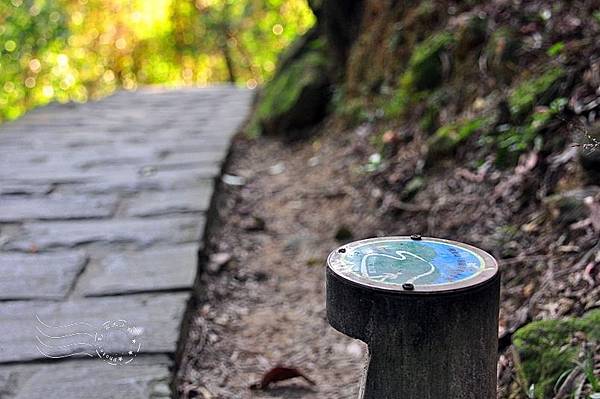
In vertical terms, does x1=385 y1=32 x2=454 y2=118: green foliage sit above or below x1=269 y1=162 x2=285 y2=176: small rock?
above

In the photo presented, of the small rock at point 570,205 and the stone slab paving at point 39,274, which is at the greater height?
the small rock at point 570,205

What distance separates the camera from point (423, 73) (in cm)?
342

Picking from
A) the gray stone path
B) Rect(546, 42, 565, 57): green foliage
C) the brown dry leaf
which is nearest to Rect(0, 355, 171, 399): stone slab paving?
the gray stone path

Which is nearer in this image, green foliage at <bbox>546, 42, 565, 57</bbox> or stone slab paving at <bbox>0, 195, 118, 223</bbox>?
green foliage at <bbox>546, 42, 565, 57</bbox>

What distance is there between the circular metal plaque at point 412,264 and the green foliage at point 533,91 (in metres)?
1.32

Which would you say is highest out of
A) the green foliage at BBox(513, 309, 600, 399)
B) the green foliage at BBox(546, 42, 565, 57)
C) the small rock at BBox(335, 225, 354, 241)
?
the green foliage at BBox(546, 42, 565, 57)

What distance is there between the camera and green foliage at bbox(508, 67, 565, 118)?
2555mm

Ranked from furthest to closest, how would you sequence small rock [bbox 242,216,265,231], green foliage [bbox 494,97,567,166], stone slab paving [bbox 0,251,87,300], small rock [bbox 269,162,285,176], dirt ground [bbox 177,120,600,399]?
1. small rock [bbox 269,162,285,176]
2. small rock [bbox 242,216,265,231]
3. green foliage [bbox 494,97,567,166]
4. stone slab paving [bbox 0,251,87,300]
5. dirt ground [bbox 177,120,600,399]

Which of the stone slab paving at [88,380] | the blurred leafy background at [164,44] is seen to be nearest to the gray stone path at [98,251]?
the stone slab paving at [88,380]

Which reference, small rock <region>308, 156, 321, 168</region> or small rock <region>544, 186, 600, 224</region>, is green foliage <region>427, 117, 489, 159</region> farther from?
small rock <region>308, 156, 321, 168</region>

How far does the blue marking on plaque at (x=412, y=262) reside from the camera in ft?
4.07

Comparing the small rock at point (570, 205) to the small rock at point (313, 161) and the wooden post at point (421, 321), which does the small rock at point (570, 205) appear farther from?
the small rock at point (313, 161)

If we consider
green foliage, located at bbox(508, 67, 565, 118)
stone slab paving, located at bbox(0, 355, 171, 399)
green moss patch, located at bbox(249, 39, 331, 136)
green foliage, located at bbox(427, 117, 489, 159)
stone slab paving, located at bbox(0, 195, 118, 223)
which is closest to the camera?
stone slab paving, located at bbox(0, 355, 171, 399)

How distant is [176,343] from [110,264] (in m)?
0.67
